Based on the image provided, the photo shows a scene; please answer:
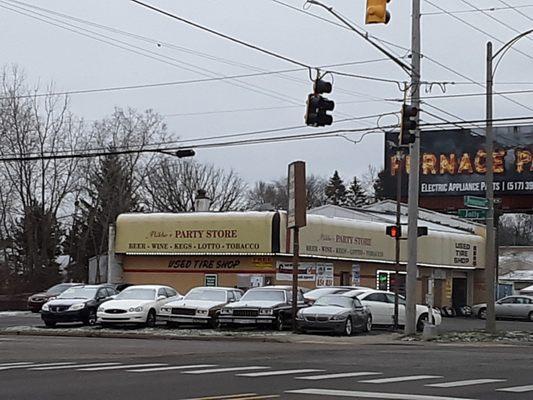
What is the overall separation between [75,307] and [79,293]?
5.87ft

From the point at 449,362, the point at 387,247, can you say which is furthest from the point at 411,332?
the point at 387,247

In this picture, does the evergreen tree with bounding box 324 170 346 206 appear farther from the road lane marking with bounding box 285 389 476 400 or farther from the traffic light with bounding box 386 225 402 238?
the road lane marking with bounding box 285 389 476 400

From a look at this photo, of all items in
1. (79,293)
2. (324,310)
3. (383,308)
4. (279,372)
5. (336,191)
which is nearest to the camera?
(279,372)

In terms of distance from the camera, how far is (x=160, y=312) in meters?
34.7

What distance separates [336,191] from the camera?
12244 centimetres

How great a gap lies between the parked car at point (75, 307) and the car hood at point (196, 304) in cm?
291

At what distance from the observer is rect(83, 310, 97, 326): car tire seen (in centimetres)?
3612

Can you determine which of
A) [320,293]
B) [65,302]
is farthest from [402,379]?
[65,302]

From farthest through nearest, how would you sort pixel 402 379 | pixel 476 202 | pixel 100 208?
pixel 100 208, pixel 476 202, pixel 402 379

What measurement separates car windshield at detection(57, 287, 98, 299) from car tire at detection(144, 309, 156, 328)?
326 cm

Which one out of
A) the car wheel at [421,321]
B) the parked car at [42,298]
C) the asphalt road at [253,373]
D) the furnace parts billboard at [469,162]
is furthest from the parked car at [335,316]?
the furnace parts billboard at [469,162]

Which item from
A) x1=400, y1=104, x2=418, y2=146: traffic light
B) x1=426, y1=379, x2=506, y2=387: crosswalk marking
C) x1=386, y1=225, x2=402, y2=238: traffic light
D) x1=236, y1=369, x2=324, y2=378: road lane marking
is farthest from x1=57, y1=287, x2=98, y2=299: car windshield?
x1=426, y1=379, x2=506, y2=387: crosswalk marking

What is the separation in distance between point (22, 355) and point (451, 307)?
138ft

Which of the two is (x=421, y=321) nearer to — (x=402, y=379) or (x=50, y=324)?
(x=50, y=324)
